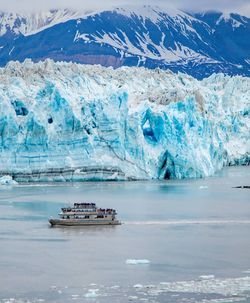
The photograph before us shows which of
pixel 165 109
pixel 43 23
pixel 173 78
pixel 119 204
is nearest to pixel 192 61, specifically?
pixel 43 23

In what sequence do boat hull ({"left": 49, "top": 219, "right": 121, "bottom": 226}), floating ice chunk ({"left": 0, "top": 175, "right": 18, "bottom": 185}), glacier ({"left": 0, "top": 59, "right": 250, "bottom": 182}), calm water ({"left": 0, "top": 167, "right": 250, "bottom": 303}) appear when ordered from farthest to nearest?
glacier ({"left": 0, "top": 59, "right": 250, "bottom": 182}) < floating ice chunk ({"left": 0, "top": 175, "right": 18, "bottom": 185}) < boat hull ({"left": 49, "top": 219, "right": 121, "bottom": 226}) < calm water ({"left": 0, "top": 167, "right": 250, "bottom": 303})

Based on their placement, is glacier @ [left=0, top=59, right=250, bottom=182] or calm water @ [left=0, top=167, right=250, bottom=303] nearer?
calm water @ [left=0, top=167, right=250, bottom=303]

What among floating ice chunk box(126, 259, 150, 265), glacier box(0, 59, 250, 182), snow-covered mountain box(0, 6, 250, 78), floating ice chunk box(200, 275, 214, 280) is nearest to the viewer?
floating ice chunk box(200, 275, 214, 280)

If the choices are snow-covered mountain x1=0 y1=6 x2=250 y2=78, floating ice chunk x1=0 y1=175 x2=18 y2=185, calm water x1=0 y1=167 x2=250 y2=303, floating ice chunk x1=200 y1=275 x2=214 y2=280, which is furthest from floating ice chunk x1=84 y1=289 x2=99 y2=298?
snow-covered mountain x1=0 y1=6 x2=250 y2=78

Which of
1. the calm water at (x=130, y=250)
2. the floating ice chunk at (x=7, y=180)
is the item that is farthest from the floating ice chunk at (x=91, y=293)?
the floating ice chunk at (x=7, y=180)

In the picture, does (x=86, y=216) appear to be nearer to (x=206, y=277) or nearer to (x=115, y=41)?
(x=206, y=277)

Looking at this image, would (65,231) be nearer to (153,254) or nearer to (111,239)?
(111,239)

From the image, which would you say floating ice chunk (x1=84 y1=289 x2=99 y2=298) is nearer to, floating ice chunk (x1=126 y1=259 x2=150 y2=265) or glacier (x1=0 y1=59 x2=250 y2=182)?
floating ice chunk (x1=126 y1=259 x2=150 y2=265)

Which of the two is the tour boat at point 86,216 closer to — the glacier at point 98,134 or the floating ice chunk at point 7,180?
the floating ice chunk at point 7,180
